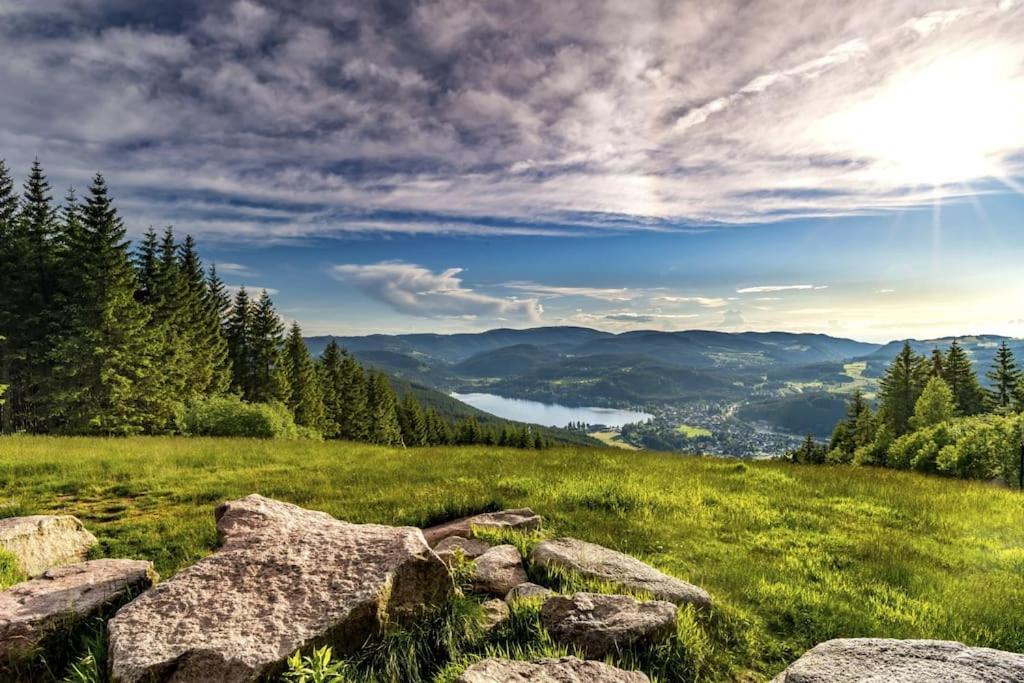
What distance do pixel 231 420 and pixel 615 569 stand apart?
3161cm

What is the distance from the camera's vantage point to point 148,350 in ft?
136

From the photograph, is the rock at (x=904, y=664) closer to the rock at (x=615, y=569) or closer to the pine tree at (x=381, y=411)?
the rock at (x=615, y=569)

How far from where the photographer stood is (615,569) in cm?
659

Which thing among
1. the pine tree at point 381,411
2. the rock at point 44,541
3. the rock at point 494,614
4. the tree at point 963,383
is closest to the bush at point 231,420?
the rock at point 44,541

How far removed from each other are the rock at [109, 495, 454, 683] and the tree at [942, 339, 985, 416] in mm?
76878

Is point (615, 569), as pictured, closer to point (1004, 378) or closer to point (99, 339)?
point (99, 339)

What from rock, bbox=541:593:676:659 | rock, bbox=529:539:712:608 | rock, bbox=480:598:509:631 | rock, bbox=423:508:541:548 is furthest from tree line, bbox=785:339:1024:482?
rock, bbox=480:598:509:631

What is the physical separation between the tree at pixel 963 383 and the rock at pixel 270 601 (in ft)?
252

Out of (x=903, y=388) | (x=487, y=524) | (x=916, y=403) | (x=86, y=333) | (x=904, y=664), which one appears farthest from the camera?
(x=903, y=388)

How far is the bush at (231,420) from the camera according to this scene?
30.9 m

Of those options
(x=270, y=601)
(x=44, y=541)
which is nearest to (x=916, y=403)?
(x=270, y=601)

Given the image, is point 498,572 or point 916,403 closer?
point 498,572

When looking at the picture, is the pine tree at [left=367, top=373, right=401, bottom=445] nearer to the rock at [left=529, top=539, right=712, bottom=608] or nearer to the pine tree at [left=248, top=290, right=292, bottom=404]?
the pine tree at [left=248, top=290, right=292, bottom=404]

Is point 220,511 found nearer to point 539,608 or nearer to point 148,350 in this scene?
point 539,608
